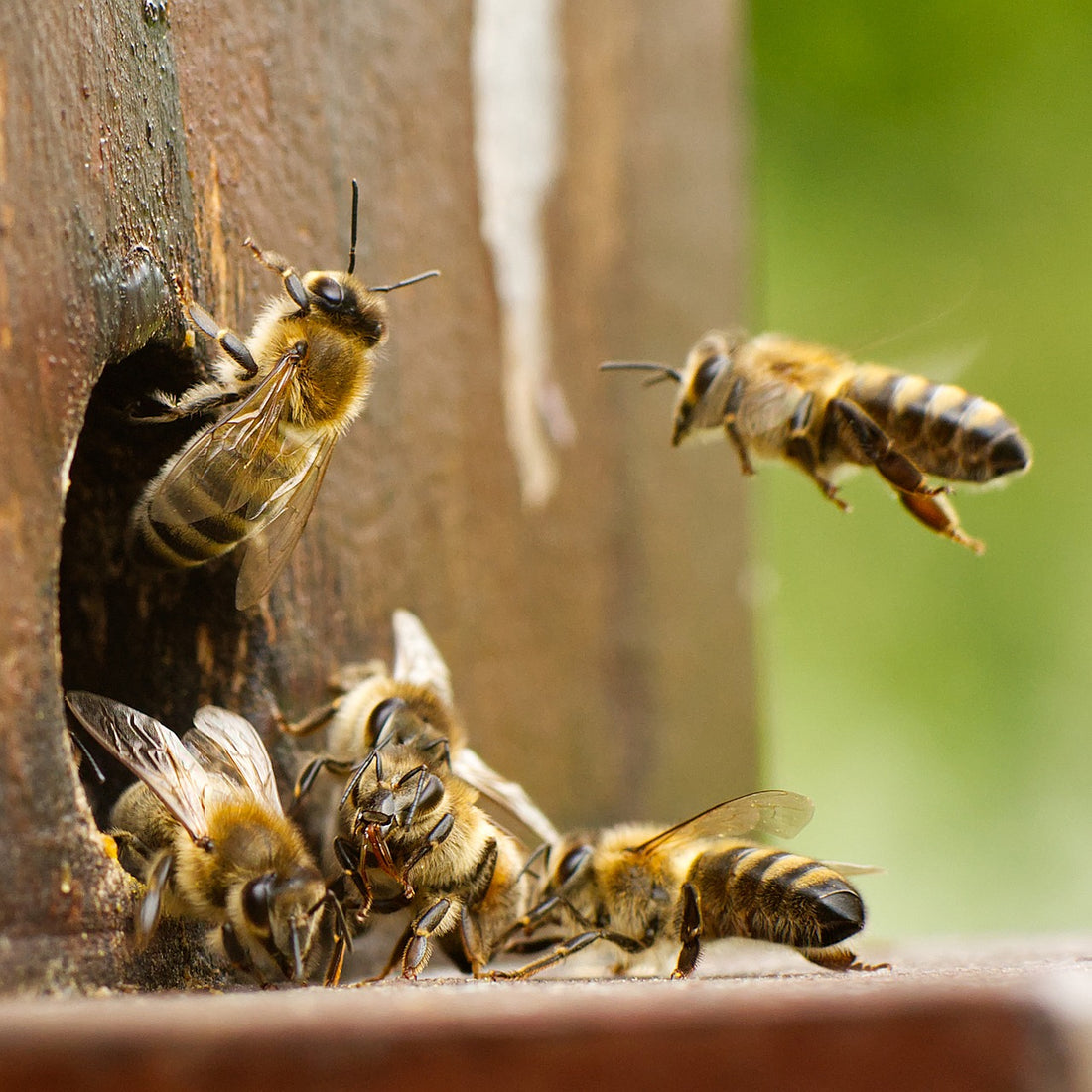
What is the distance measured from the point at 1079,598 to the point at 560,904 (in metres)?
4.53

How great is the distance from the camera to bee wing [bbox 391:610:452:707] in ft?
7.02

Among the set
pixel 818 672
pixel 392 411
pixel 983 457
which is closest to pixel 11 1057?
pixel 392 411

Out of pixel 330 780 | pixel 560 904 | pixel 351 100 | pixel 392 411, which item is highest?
pixel 351 100

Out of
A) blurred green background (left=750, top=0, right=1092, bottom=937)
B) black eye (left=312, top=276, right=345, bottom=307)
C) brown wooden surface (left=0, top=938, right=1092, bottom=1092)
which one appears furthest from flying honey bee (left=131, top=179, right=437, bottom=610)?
blurred green background (left=750, top=0, right=1092, bottom=937)

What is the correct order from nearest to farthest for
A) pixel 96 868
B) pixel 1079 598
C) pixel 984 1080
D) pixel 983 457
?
pixel 984 1080 → pixel 96 868 → pixel 983 457 → pixel 1079 598

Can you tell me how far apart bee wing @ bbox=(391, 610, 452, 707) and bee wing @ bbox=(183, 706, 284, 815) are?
0.42 meters

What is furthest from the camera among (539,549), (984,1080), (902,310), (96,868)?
(539,549)

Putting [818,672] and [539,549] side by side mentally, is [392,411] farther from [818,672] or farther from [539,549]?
[818,672]

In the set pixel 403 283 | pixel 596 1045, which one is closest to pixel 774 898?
pixel 403 283

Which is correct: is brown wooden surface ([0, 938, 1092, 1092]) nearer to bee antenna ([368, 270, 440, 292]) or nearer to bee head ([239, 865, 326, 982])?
bee head ([239, 865, 326, 982])

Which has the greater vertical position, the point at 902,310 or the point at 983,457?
the point at 902,310

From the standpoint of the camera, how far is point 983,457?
7.00 ft

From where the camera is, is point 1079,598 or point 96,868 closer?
point 96,868

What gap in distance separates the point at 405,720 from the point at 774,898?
1.74 ft
